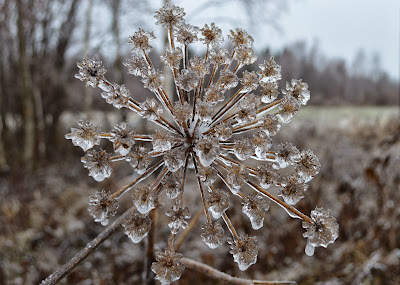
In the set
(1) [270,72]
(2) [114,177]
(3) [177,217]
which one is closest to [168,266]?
(3) [177,217]

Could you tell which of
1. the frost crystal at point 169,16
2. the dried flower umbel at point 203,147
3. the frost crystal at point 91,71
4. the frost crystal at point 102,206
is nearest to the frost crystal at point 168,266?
the dried flower umbel at point 203,147

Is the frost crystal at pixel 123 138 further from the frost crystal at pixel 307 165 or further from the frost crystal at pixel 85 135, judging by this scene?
the frost crystal at pixel 307 165

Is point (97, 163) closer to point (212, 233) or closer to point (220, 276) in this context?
point (212, 233)

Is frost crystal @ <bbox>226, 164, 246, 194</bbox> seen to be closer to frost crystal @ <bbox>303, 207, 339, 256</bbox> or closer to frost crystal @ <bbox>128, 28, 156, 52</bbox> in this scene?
frost crystal @ <bbox>303, 207, 339, 256</bbox>

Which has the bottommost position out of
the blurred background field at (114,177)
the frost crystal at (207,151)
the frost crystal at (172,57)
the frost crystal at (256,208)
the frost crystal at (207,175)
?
the blurred background field at (114,177)

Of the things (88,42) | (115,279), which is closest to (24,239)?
(115,279)
